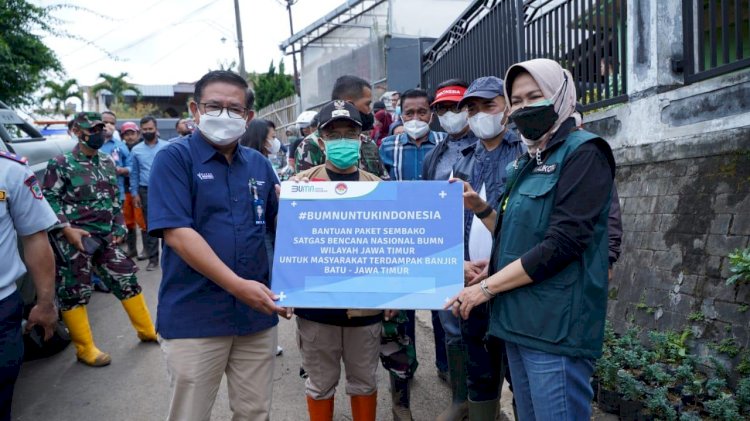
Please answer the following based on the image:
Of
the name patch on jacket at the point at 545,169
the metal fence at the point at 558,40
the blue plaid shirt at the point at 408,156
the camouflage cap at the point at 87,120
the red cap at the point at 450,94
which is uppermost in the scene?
the metal fence at the point at 558,40

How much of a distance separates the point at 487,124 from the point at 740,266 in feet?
5.71

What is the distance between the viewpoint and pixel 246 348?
9.26ft

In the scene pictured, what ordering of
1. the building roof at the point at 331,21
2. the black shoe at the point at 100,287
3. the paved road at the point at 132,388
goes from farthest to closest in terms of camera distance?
the building roof at the point at 331,21 → the black shoe at the point at 100,287 → the paved road at the point at 132,388

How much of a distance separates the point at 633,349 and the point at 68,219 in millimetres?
4874

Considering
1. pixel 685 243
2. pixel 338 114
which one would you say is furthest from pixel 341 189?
pixel 685 243

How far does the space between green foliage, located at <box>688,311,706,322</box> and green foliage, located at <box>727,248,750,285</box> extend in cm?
34

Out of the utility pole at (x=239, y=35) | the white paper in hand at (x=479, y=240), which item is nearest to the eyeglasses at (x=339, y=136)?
the white paper in hand at (x=479, y=240)

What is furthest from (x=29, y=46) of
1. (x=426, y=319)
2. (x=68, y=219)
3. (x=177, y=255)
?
(x=177, y=255)

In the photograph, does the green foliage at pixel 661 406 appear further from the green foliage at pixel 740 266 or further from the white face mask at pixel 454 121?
the white face mask at pixel 454 121

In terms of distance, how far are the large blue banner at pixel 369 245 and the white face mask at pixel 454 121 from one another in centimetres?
121

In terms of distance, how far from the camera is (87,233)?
5.11 metres

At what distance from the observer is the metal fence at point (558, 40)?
16.6ft

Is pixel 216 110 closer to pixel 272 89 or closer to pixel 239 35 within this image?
pixel 239 35

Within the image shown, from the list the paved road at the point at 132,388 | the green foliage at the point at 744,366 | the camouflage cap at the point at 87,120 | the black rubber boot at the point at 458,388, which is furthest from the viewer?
→ the camouflage cap at the point at 87,120
